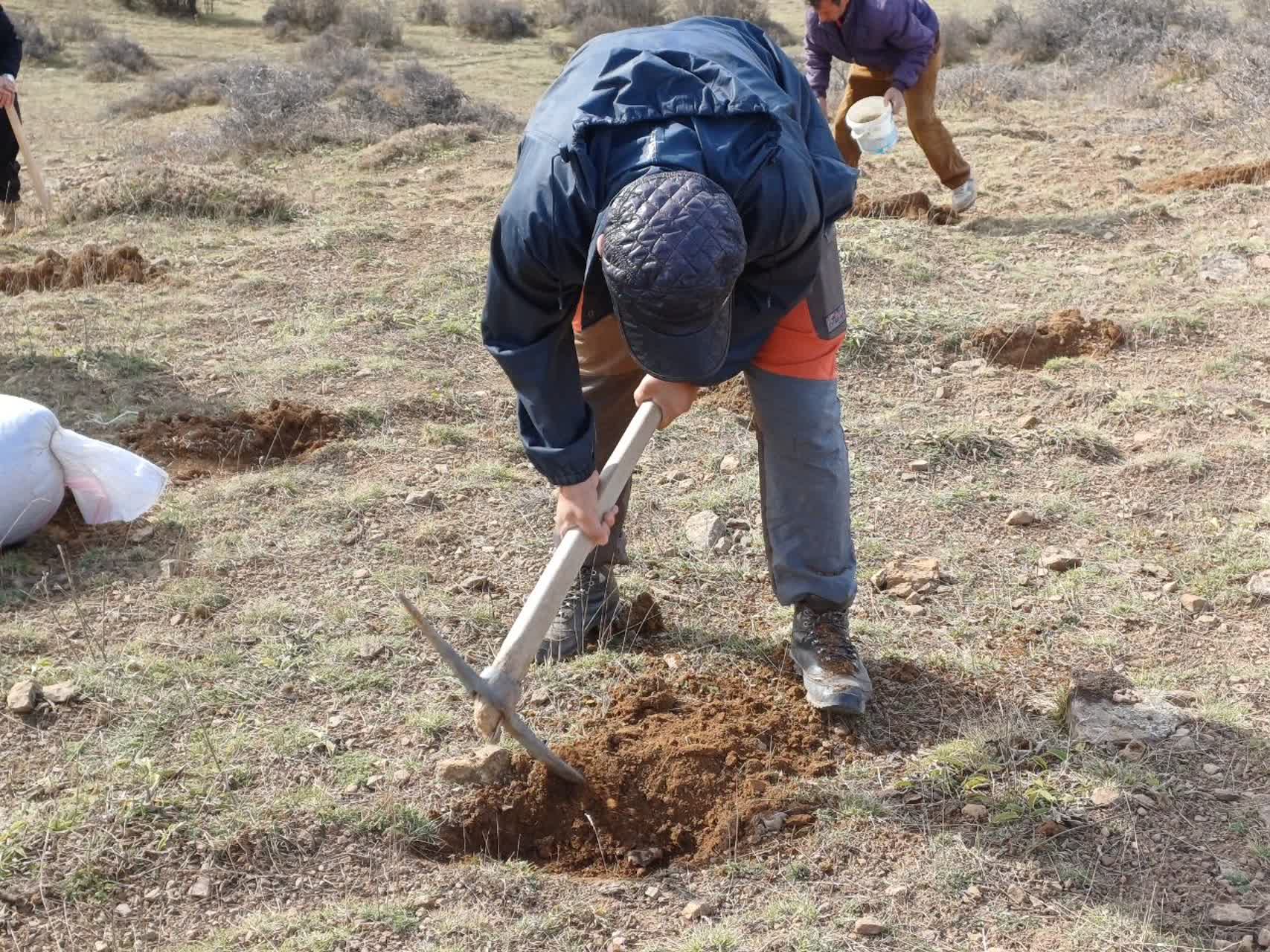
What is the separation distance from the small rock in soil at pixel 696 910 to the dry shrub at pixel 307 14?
15.7 metres

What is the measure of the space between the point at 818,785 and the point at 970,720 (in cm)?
42

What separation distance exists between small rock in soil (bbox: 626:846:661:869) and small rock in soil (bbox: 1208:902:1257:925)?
1.06 m

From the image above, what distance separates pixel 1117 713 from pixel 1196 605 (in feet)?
2.05

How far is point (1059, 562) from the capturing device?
355 cm

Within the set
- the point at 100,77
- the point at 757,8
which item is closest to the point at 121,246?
the point at 100,77

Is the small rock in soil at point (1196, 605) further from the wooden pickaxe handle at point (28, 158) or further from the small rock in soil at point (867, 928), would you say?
the wooden pickaxe handle at point (28, 158)

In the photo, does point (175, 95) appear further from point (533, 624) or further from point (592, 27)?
point (533, 624)

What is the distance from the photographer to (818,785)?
2.73 meters

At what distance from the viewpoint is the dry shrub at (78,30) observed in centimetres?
1475

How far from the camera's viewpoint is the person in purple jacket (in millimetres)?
6074

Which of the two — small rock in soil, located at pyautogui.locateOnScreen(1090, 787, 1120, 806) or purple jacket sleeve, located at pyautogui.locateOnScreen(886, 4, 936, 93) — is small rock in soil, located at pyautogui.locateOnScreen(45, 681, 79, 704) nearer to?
small rock in soil, located at pyautogui.locateOnScreen(1090, 787, 1120, 806)

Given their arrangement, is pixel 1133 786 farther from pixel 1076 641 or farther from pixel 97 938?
pixel 97 938

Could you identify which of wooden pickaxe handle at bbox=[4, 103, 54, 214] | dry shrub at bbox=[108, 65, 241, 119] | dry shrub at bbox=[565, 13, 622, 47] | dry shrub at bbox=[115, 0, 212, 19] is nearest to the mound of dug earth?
wooden pickaxe handle at bbox=[4, 103, 54, 214]

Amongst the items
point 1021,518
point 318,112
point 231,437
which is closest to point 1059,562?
point 1021,518
